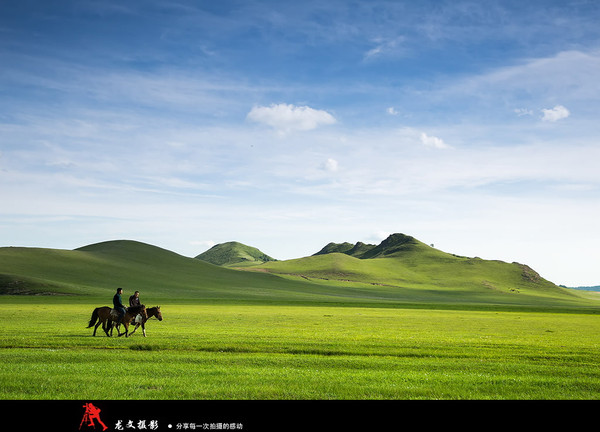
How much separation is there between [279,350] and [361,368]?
5792mm

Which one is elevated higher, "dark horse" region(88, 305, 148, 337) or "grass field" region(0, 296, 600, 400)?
"dark horse" region(88, 305, 148, 337)
